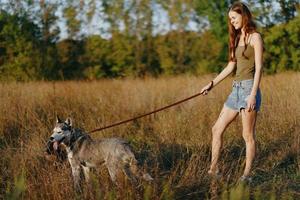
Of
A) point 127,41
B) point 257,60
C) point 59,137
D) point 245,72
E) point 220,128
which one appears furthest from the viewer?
point 127,41

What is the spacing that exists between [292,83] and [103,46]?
38.1ft

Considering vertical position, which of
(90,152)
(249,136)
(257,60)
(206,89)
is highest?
(257,60)

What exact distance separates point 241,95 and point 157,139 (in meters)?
2.45

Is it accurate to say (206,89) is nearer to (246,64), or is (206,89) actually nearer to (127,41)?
(246,64)

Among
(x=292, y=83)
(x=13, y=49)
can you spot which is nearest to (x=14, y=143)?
(x=292, y=83)

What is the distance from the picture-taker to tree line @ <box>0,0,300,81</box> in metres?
20.1

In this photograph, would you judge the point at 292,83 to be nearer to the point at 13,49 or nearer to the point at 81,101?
the point at 81,101

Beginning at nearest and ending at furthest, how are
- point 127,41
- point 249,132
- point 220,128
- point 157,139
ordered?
1. point 249,132
2. point 220,128
3. point 157,139
4. point 127,41

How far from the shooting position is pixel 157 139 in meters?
7.76

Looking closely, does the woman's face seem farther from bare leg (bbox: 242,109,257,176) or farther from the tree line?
the tree line

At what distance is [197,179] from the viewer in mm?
5125

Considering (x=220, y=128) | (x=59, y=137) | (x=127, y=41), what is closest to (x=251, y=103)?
(x=220, y=128)

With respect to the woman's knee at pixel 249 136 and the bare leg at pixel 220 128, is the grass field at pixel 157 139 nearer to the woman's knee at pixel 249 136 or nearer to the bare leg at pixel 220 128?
the bare leg at pixel 220 128

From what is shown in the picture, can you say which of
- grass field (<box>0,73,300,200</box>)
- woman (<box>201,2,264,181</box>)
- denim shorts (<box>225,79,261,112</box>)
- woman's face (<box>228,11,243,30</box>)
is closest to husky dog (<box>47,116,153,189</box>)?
grass field (<box>0,73,300,200</box>)
